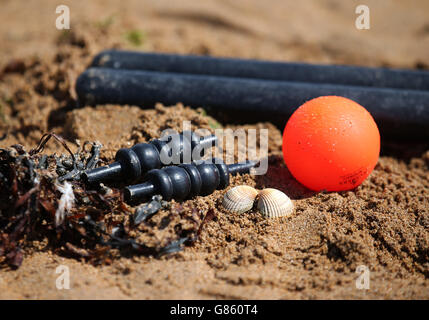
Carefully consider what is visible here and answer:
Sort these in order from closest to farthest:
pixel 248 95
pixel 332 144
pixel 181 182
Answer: pixel 181 182
pixel 332 144
pixel 248 95

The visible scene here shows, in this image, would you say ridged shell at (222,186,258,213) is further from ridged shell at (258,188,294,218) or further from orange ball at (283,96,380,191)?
orange ball at (283,96,380,191)

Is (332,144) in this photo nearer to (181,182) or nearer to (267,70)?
(181,182)

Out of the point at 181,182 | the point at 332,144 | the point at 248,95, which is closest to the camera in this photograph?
the point at 181,182

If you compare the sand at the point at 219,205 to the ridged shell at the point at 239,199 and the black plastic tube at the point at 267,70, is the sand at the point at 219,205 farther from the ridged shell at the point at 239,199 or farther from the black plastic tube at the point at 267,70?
the black plastic tube at the point at 267,70

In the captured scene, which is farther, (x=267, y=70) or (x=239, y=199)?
(x=267, y=70)

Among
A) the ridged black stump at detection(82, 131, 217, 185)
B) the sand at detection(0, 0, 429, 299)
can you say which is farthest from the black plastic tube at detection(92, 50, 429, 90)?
the ridged black stump at detection(82, 131, 217, 185)

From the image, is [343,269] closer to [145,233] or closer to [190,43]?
[145,233]

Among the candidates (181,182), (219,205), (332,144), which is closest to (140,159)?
(181,182)
